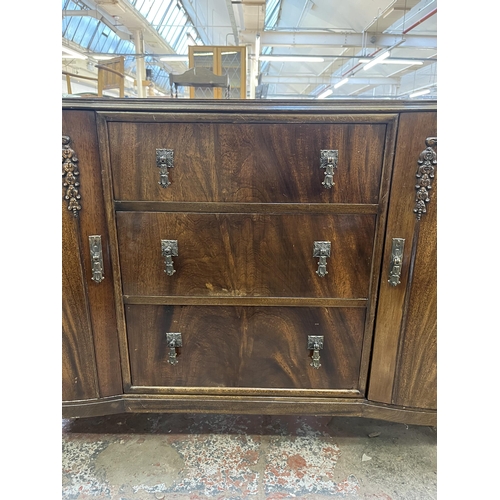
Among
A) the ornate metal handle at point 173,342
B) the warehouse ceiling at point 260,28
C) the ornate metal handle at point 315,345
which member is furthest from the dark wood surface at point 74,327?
the warehouse ceiling at point 260,28

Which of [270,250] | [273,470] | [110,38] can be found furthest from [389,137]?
[110,38]

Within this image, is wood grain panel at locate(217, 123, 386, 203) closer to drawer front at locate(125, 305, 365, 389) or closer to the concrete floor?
drawer front at locate(125, 305, 365, 389)

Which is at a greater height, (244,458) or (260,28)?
(260,28)

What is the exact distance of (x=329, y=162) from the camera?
898mm

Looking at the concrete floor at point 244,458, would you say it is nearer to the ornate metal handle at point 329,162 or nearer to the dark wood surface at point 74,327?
the dark wood surface at point 74,327

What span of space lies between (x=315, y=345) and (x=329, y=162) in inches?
22.7

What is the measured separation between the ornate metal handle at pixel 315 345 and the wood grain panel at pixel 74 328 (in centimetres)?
72

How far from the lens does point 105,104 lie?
877mm

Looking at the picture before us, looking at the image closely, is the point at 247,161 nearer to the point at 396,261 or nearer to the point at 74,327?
the point at 396,261

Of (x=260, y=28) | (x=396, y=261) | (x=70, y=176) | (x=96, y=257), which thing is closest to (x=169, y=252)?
(x=96, y=257)

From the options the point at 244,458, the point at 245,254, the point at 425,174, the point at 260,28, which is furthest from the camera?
the point at 260,28

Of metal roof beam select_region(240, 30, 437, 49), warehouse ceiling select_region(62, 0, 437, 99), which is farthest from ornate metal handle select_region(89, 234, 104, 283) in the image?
metal roof beam select_region(240, 30, 437, 49)

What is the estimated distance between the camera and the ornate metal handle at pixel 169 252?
0.96 meters

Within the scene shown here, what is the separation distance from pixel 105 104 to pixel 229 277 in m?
0.61
